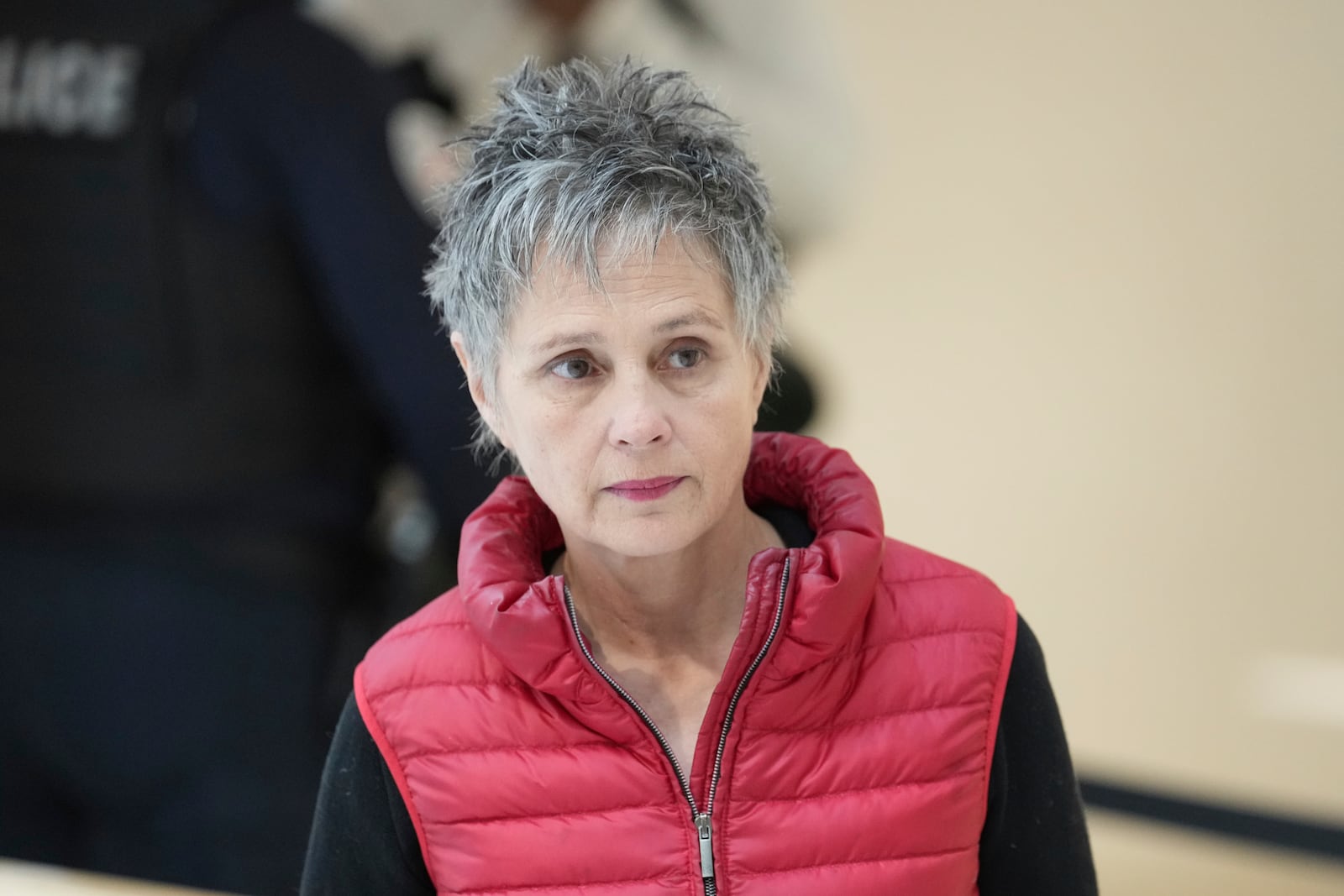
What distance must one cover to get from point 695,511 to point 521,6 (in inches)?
45.0

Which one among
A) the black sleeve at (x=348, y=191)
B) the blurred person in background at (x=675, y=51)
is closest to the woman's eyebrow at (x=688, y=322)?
the black sleeve at (x=348, y=191)

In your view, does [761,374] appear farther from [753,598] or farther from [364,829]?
[364,829]

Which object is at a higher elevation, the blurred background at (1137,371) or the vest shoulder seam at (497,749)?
the blurred background at (1137,371)

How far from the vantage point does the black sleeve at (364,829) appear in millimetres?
938

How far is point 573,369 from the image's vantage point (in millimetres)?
861

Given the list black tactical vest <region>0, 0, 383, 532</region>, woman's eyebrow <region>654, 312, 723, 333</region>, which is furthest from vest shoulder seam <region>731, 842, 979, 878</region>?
black tactical vest <region>0, 0, 383, 532</region>

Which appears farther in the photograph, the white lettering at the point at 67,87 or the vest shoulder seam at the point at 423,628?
the white lettering at the point at 67,87

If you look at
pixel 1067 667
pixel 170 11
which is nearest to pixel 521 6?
pixel 170 11

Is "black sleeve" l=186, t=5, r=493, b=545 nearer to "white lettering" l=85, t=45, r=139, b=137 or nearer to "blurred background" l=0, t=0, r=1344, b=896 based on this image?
"white lettering" l=85, t=45, r=139, b=137

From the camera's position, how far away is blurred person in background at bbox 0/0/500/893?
4.99 feet

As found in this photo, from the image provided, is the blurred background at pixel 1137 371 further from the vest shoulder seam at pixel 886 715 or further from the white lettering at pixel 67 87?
the vest shoulder seam at pixel 886 715

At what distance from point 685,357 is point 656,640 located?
0.22 meters

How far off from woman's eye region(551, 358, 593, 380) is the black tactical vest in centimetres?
77

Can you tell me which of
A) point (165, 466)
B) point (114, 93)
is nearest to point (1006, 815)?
point (165, 466)
